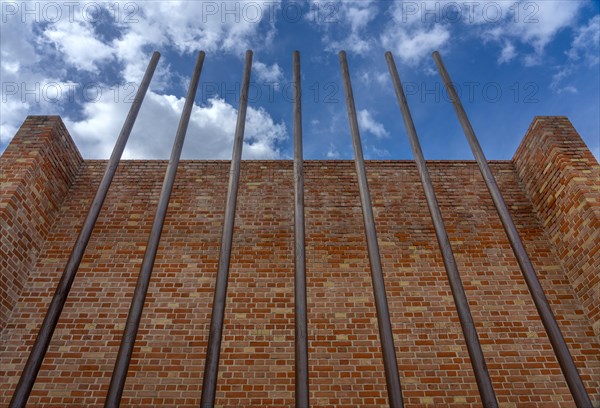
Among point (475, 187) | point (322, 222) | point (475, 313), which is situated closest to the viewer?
point (475, 313)

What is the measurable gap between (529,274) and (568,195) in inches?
94.5

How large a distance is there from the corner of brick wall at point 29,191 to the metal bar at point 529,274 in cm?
514

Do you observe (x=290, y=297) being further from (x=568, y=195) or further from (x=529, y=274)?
(x=568, y=195)

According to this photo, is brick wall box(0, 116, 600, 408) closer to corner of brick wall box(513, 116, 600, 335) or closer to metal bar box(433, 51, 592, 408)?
corner of brick wall box(513, 116, 600, 335)

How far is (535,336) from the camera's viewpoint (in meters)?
4.49

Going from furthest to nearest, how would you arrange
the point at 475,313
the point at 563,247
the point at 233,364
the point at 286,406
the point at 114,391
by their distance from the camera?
1. the point at 563,247
2. the point at 475,313
3. the point at 233,364
4. the point at 286,406
5. the point at 114,391

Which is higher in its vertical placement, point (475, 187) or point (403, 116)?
point (475, 187)

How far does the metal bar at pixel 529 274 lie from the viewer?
2.72m

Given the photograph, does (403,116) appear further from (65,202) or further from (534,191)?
(65,202)

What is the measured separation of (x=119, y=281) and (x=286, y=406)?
2516mm

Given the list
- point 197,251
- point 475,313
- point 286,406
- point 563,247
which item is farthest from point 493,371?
point 197,251

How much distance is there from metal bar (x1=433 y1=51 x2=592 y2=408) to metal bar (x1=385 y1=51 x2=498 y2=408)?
0.50m

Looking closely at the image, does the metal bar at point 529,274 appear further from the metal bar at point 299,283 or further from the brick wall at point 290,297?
the metal bar at point 299,283

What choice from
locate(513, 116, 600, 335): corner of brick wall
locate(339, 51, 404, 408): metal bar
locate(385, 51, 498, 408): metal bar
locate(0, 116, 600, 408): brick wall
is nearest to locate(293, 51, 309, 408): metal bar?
locate(339, 51, 404, 408): metal bar
